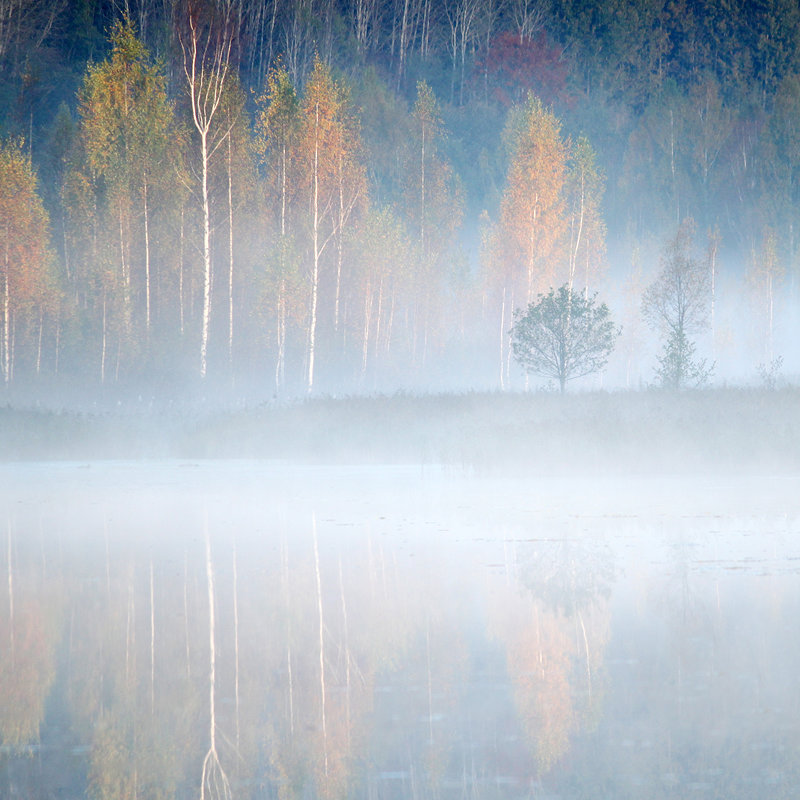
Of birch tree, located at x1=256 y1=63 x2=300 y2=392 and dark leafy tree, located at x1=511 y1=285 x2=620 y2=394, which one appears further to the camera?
birch tree, located at x1=256 y1=63 x2=300 y2=392

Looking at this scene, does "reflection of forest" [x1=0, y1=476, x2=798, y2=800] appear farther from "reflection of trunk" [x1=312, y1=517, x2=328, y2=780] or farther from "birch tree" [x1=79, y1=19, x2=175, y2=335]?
"birch tree" [x1=79, y1=19, x2=175, y2=335]

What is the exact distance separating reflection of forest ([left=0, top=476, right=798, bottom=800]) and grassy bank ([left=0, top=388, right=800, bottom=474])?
9.42 m

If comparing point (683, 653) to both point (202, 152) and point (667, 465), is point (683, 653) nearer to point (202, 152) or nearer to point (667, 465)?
point (667, 465)

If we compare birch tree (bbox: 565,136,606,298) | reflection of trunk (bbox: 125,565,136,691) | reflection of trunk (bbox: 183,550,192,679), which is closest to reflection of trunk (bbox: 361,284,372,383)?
birch tree (bbox: 565,136,606,298)

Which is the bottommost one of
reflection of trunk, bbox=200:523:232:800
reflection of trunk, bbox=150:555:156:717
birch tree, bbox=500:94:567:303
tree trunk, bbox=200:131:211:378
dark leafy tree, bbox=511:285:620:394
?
reflection of trunk, bbox=200:523:232:800

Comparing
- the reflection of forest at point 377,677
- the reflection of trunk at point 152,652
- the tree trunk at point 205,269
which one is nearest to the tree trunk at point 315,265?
the tree trunk at point 205,269

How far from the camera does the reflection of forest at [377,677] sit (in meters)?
5.43

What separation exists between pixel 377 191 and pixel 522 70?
57.4 feet

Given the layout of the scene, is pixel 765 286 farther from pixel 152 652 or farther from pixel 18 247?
pixel 152 652

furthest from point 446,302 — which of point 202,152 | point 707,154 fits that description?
point 707,154

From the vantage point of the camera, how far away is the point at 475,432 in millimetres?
22922

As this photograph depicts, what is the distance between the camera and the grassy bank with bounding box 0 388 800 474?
68.3 ft

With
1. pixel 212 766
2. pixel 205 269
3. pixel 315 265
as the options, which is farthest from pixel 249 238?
pixel 212 766

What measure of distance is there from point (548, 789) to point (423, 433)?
19.8 metres
